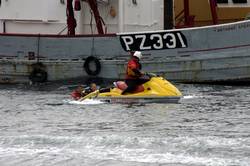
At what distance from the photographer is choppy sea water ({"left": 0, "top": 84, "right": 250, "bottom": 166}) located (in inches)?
434

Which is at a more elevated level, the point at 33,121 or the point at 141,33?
the point at 141,33

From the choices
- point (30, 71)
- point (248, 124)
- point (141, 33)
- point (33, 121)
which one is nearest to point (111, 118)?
point (33, 121)

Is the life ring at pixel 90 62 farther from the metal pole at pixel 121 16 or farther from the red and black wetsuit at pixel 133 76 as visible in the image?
the red and black wetsuit at pixel 133 76

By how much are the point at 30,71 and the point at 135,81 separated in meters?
8.07

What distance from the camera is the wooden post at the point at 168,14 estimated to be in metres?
25.5

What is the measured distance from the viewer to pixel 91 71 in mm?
25266

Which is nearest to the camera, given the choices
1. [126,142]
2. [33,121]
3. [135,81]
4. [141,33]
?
[126,142]

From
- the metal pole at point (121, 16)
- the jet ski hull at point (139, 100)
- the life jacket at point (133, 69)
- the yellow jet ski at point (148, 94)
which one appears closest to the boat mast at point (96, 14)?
the metal pole at point (121, 16)

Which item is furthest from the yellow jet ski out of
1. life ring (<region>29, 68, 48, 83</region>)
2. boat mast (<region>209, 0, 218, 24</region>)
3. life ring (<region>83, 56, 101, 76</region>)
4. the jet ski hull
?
life ring (<region>29, 68, 48, 83</region>)

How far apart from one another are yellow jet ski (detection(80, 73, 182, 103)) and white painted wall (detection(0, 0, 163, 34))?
6624 mm

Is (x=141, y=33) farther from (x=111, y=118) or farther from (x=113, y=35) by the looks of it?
(x=111, y=118)

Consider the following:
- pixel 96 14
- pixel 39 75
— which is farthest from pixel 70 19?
pixel 39 75

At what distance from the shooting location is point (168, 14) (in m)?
25.6

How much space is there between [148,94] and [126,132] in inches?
225
